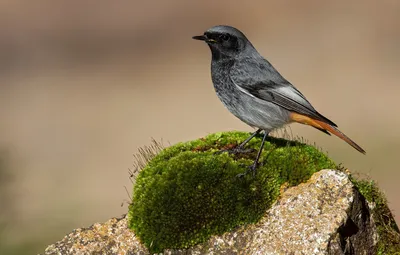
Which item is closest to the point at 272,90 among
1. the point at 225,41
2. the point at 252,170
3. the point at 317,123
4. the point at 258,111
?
the point at 258,111

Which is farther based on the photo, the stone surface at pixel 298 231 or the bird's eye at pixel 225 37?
the bird's eye at pixel 225 37

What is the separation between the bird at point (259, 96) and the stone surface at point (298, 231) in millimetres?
1134

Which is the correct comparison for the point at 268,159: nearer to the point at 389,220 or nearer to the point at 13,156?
the point at 389,220

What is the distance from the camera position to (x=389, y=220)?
24.0ft

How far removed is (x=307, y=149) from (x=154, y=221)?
1.82 metres

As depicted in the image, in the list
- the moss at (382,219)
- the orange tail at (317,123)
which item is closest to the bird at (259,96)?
the orange tail at (317,123)

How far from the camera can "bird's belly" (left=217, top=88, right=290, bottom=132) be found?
25.1 feet

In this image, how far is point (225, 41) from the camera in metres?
7.82

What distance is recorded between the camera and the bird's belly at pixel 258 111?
7645 millimetres

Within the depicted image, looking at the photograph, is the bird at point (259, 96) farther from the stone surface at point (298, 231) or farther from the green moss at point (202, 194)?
the stone surface at point (298, 231)

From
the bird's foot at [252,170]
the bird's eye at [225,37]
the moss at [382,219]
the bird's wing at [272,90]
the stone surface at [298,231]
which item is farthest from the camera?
the bird's eye at [225,37]

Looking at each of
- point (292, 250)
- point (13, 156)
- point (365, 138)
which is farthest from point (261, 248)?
point (365, 138)

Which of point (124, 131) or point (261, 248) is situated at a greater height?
point (124, 131)

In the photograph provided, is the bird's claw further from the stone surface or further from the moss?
the moss
